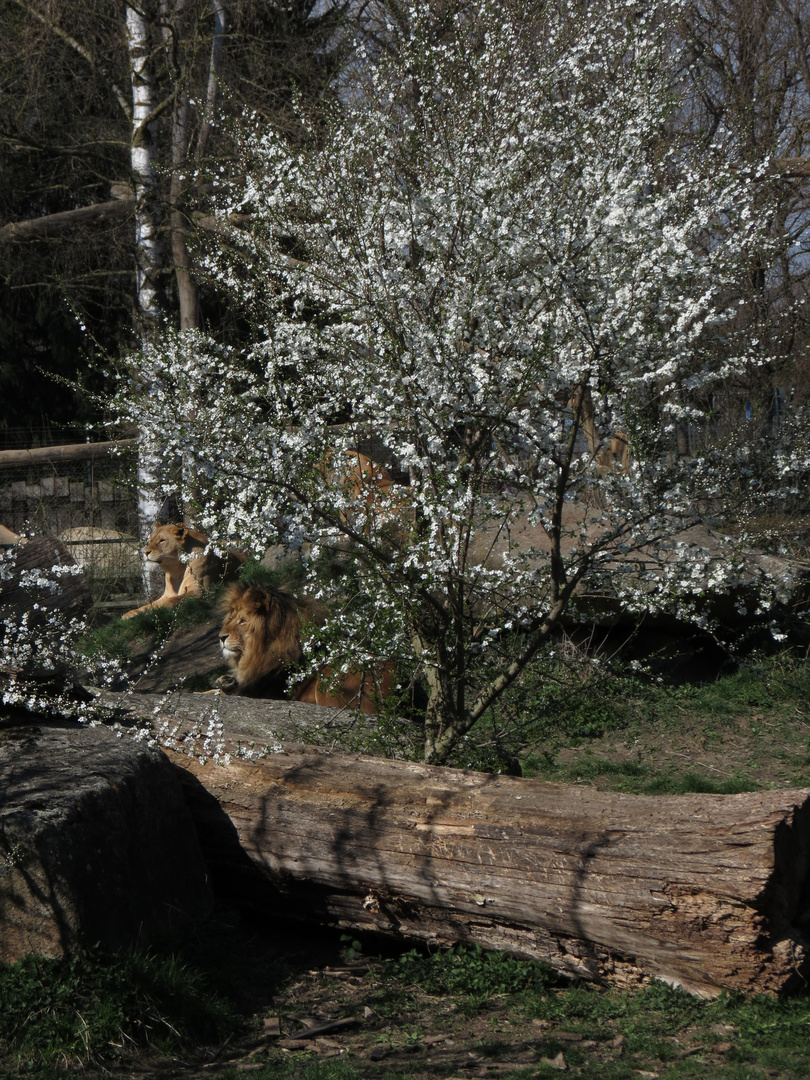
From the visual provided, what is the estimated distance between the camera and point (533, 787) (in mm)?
4328

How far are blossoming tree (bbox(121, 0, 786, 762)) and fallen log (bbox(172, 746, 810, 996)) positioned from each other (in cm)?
75

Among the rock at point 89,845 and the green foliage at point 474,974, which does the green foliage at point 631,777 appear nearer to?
the green foliage at point 474,974

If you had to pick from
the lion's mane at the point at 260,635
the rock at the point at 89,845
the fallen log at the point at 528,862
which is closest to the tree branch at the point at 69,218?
the lion's mane at the point at 260,635

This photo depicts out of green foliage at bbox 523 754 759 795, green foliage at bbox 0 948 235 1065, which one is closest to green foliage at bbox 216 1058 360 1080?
green foliage at bbox 0 948 235 1065

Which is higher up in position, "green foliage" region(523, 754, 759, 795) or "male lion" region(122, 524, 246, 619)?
"male lion" region(122, 524, 246, 619)

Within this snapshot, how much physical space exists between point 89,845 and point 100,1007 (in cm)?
62

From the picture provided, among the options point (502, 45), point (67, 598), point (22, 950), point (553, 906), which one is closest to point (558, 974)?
point (553, 906)

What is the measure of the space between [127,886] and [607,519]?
2.75 m

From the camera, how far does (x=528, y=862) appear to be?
13.2 feet

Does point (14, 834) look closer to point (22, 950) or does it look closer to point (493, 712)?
→ point (22, 950)

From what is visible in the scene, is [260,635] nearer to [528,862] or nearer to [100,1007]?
[528,862]

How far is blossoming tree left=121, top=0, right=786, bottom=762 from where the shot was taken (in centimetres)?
434

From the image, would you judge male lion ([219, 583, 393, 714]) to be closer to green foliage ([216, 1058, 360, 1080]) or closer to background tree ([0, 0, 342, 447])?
green foliage ([216, 1058, 360, 1080])

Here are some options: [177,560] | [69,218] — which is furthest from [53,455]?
[69,218]
